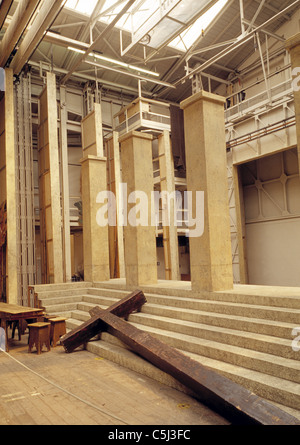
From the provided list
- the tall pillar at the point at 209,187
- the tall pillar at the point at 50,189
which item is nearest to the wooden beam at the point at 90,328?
the tall pillar at the point at 209,187

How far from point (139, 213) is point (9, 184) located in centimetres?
498

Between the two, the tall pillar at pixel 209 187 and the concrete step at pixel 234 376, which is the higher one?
the tall pillar at pixel 209 187

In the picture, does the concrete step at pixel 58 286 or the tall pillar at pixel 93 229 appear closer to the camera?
the concrete step at pixel 58 286

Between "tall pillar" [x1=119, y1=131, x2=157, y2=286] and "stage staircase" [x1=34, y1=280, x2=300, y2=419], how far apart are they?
3.80ft

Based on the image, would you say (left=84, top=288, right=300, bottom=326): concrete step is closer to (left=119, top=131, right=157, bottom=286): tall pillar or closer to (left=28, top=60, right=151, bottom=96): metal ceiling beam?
(left=119, top=131, right=157, bottom=286): tall pillar

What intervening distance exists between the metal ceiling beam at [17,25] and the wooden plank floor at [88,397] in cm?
847

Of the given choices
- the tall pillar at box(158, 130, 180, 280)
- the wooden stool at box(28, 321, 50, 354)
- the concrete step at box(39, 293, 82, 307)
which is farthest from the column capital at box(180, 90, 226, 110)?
the tall pillar at box(158, 130, 180, 280)

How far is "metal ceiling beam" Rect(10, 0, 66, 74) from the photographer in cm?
951

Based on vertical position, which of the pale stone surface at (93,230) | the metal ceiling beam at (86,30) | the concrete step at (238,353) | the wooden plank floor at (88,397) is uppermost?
the metal ceiling beam at (86,30)

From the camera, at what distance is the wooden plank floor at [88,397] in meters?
3.82

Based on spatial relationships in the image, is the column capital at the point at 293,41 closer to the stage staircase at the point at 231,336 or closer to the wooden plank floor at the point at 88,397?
the stage staircase at the point at 231,336

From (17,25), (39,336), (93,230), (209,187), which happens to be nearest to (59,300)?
(93,230)

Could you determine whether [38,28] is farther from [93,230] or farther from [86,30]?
[93,230]
